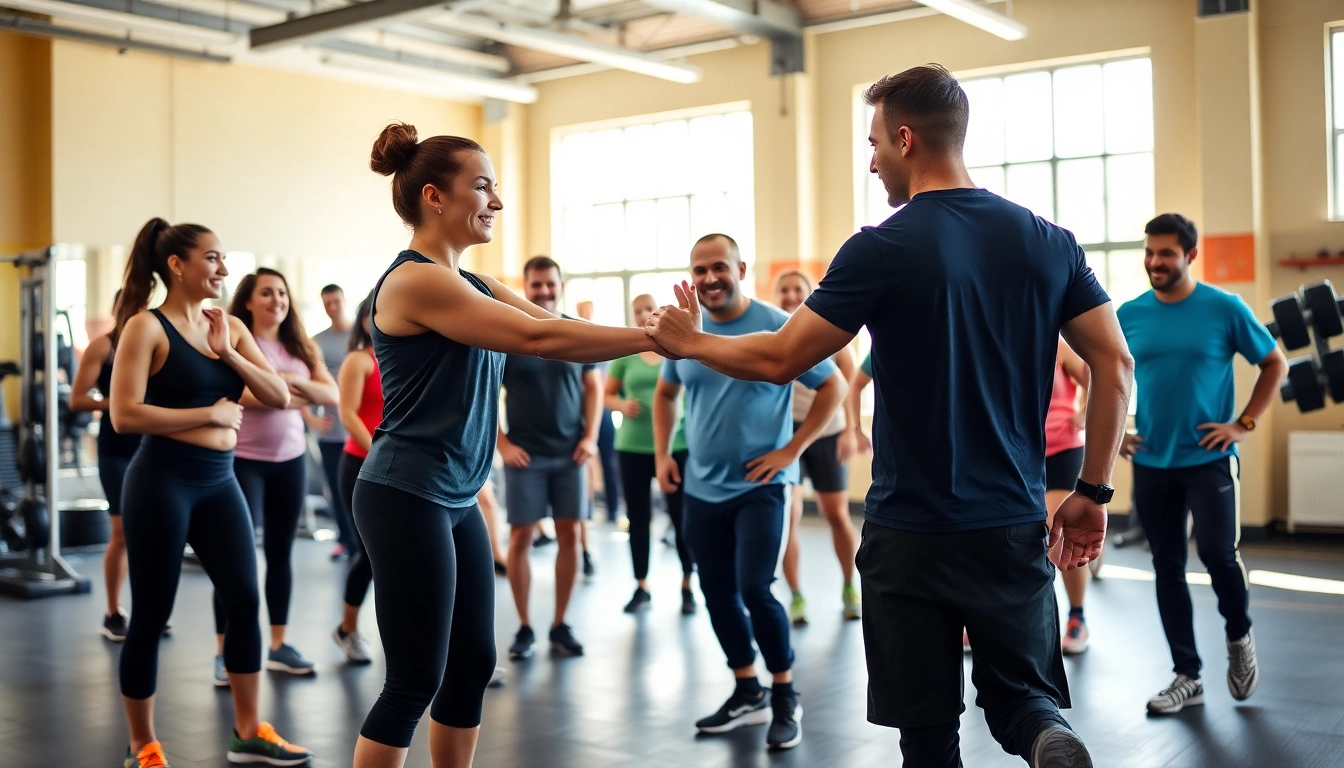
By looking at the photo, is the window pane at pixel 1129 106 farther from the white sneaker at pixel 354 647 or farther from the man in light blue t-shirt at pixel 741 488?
the white sneaker at pixel 354 647

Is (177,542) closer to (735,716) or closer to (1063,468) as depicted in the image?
(735,716)

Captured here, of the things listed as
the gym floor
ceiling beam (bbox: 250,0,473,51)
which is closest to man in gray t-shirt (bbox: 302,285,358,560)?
the gym floor

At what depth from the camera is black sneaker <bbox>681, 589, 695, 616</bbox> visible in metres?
6.14

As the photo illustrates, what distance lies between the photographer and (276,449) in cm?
476

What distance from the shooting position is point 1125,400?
234 cm

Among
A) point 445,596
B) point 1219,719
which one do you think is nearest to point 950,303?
point 445,596

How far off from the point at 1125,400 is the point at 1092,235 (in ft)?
25.1

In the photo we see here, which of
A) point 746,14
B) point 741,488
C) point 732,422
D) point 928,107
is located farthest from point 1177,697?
point 746,14

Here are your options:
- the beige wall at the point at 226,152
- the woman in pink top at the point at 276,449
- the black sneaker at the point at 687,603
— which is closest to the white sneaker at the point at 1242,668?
the black sneaker at the point at 687,603

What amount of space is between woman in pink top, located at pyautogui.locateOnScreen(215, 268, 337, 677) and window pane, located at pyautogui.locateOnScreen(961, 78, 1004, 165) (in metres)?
6.37

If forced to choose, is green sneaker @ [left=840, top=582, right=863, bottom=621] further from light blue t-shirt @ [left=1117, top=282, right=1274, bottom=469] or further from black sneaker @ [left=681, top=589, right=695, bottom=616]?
light blue t-shirt @ [left=1117, top=282, right=1274, bottom=469]

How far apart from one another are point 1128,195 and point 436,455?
8.00 metres

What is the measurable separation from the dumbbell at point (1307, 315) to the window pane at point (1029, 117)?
184 inches

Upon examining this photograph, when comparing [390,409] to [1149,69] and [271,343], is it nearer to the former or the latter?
[271,343]
